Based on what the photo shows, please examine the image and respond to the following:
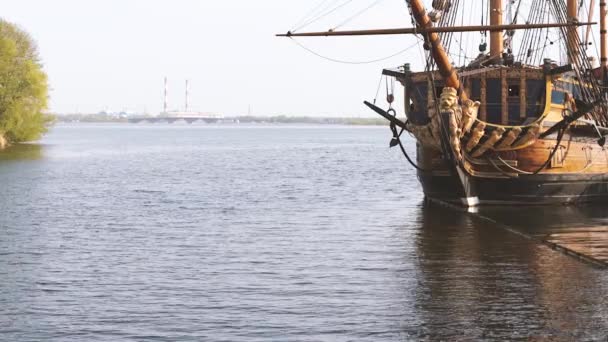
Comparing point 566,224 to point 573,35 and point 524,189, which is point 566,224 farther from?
point 573,35

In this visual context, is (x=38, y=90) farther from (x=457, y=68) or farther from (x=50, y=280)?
(x=50, y=280)

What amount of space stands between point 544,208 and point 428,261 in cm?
1449

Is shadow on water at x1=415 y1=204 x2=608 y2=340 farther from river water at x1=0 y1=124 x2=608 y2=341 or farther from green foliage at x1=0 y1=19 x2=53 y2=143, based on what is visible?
green foliage at x1=0 y1=19 x2=53 y2=143

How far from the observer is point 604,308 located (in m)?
22.3

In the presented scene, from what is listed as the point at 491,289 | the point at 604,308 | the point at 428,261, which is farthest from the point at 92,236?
the point at 604,308

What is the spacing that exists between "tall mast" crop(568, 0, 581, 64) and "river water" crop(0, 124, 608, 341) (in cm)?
982

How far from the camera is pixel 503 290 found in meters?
24.8

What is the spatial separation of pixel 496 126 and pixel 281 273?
1601 centimetres

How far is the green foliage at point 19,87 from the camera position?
321 ft

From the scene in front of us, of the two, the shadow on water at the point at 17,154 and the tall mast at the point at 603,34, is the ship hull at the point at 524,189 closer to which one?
the tall mast at the point at 603,34

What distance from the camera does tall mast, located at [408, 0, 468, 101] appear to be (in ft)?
131

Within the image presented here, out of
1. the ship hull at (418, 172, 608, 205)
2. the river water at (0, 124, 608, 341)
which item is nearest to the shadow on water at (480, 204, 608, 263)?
the river water at (0, 124, 608, 341)

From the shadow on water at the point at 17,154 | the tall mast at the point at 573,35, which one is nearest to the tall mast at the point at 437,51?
the tall mast at the point at 573,35

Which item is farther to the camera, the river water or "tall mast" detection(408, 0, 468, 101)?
"tall mast" detection(408, 0, 468, 101)
